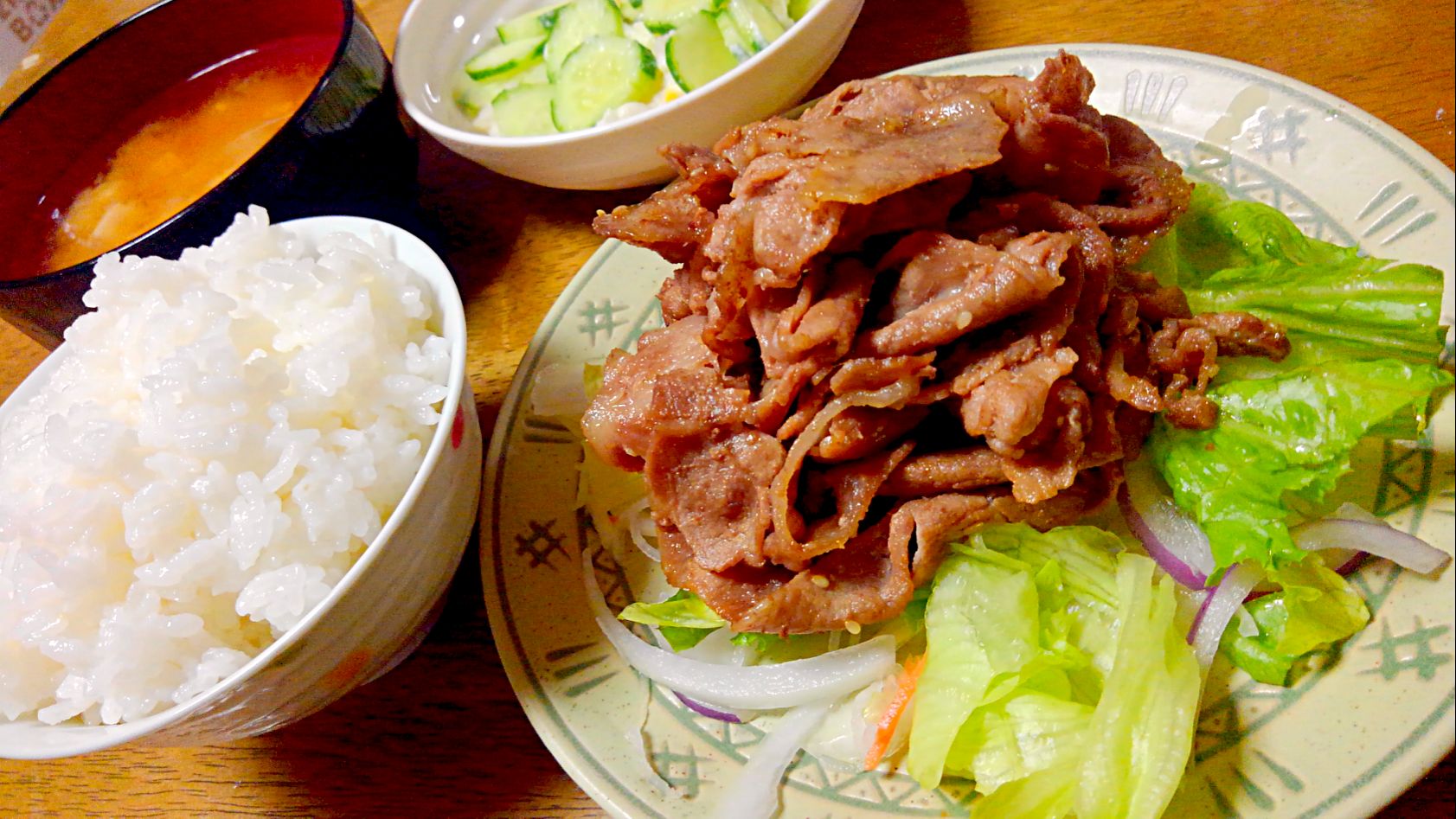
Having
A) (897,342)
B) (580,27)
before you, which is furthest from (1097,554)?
(580,27)

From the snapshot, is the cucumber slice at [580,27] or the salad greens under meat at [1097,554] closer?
the salad greens under meat at [1097,554]

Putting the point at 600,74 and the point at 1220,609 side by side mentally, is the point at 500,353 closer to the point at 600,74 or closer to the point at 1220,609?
the point at 600,74

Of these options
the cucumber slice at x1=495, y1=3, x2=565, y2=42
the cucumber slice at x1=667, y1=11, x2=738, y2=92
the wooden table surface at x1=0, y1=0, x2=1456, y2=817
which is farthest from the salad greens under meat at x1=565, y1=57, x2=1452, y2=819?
the cucumber slice at x1=495, y1=3, x2=565, y2=42

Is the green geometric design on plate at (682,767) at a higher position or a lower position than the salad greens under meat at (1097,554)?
lower

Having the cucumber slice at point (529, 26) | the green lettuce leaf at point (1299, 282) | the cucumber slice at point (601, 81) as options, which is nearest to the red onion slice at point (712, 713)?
the green lettuce leaf at point (1299, 282)

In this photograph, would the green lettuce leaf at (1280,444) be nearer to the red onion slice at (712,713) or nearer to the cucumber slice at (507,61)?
the red onion slice at (712,713)

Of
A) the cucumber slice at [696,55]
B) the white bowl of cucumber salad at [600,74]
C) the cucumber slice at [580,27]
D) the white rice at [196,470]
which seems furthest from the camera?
the cucumber slice at [580,27]

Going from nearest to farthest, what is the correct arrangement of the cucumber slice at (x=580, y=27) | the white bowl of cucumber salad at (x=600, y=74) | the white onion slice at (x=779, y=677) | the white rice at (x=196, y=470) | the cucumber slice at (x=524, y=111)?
the white rice at (x=196, y=470) → the white onion slice at (x=779, y=677) → the white bowl of cucumber salad at (x=600, y=74) → the cucumber slice at (x=524, y=111) → the cucumber slice at (x=580, y=27)
